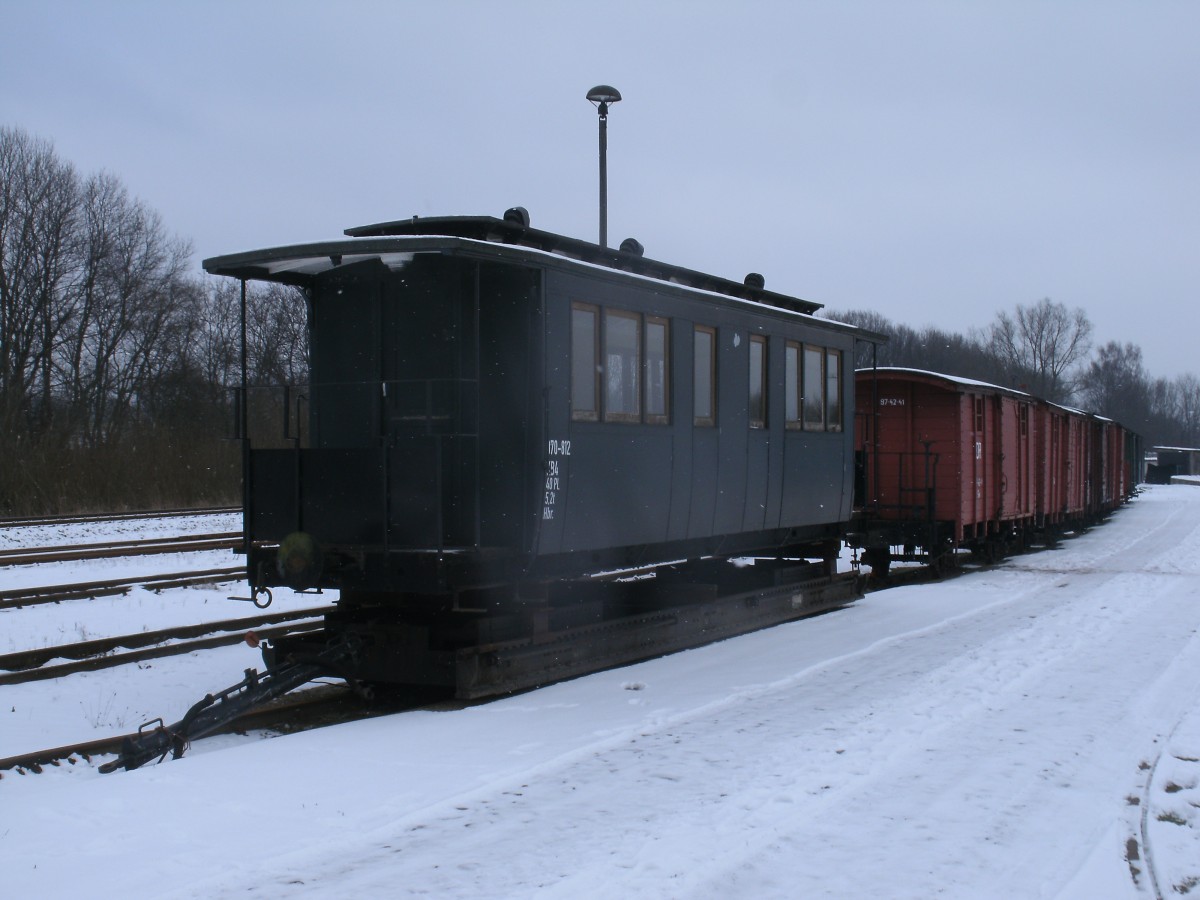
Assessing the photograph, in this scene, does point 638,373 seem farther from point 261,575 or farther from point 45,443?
point 45,443

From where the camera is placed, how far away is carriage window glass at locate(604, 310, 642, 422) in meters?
9.25

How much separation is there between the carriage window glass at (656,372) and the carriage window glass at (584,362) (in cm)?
74

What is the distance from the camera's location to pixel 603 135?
15773 mm

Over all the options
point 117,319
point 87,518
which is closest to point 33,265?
point 117,319

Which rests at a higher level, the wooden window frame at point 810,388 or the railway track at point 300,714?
the wooden window frame at point 810,388

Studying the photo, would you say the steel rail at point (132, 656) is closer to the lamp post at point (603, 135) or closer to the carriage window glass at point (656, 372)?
the carriage window glass at point (656, 372)

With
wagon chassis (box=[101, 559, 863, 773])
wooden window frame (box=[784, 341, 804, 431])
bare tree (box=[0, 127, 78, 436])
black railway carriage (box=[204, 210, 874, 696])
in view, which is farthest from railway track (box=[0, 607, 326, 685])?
bare tree (box=[0, 127, 78, 436])

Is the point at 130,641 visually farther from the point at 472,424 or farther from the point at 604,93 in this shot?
the point at 604,93

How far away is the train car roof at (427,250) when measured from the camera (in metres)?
7.78

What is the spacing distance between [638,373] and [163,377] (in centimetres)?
3440

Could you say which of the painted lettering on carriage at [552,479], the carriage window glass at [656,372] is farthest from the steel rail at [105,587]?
the carriage window glass at [656,372]

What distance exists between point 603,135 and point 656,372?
23.2ft

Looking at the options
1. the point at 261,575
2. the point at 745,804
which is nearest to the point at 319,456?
the point at 261,575

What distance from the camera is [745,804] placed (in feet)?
18.4
